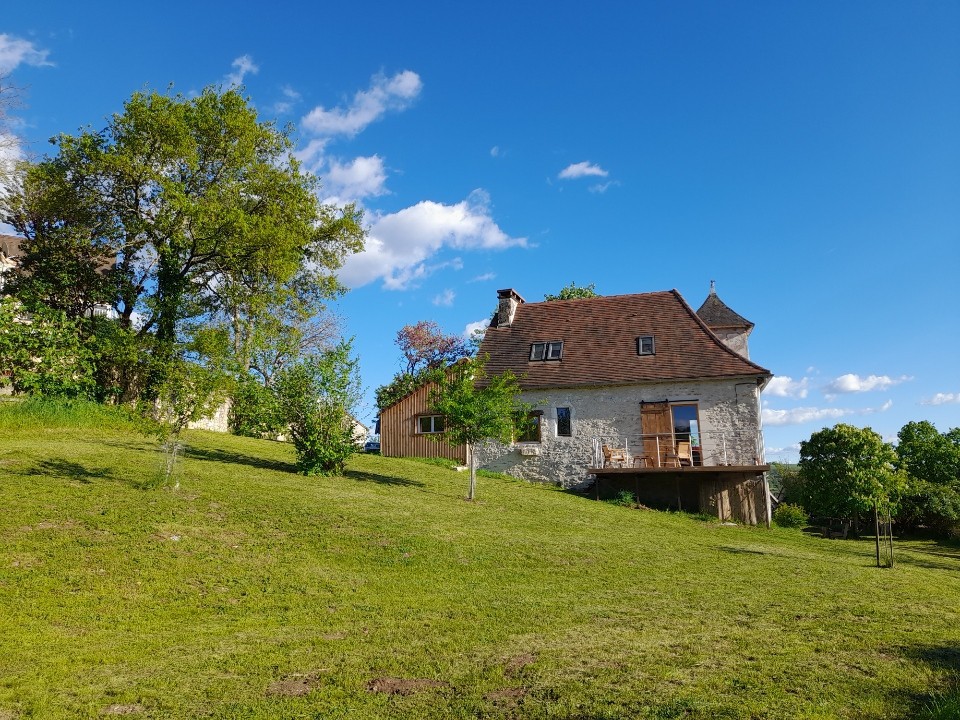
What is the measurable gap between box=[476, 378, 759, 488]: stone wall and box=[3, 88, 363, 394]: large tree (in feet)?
40.6

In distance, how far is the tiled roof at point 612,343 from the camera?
1030 inches

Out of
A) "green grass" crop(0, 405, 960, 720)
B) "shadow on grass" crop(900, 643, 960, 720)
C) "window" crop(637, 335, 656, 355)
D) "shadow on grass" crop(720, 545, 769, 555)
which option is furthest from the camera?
"window" crop(637, 335, 656, 355)

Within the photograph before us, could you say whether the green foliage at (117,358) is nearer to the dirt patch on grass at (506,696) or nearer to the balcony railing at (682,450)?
the balcony railing at (682,450)

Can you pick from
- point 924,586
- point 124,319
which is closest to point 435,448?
point 124,319

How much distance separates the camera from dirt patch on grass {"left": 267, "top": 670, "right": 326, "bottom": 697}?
231 inches

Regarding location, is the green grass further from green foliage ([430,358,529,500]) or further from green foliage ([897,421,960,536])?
green foliage ([897,421,960,536])

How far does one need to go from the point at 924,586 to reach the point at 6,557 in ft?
52.6

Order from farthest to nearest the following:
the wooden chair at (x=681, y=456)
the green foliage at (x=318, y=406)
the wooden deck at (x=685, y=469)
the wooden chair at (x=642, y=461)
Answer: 1. the wooden chair at (x=642, y=461)
2. the wooden chair at (x=681, y=456)
3. the wooden deck at (x=685, y=469)
4. the green foliage at (x=318, y=406)

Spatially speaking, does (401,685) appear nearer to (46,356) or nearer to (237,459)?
(237,459)

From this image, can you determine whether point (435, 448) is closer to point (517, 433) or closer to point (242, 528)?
point (517, 433)

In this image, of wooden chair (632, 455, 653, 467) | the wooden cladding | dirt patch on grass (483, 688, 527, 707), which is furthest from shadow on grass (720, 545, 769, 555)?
the wooden cladding

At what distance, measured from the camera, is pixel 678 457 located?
24.3 meters

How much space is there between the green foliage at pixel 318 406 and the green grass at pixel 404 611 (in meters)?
1.93

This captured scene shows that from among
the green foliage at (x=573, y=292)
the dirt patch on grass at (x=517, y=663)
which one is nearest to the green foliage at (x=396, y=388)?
the green foliage at (x=573, y=292)
